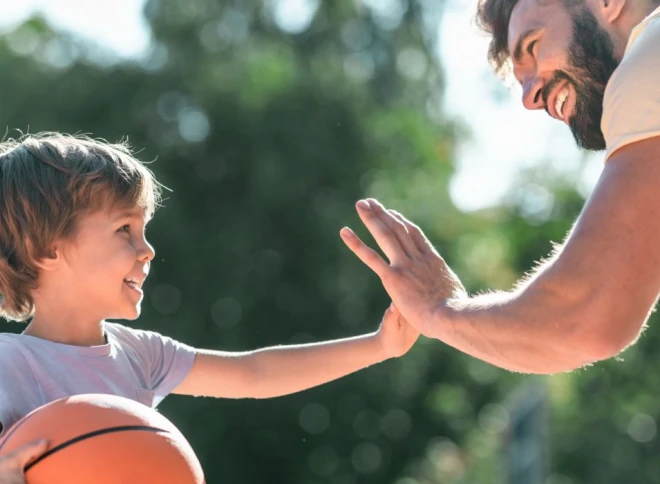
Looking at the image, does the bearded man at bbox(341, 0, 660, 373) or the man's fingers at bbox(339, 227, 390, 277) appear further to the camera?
the man's fingers at bbox(339, 227, 390, 277)

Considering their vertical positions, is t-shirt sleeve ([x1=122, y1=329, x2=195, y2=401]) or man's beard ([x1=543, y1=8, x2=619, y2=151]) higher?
man's beard ([x1=543, y1=8, x2=619, y2=151])

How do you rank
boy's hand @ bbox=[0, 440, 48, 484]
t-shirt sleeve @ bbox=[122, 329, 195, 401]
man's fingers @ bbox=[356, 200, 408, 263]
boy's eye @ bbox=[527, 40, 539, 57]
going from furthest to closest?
1. t-shirt sleeve @ bbox=[122, 329, 195, 401]
2. boy's eye @ bbox=[527, 40, 539, 57]
3. man's fingers @ bbox=[356, 200, 408, 263]
4. boy's hand @ bbox=[0, 440, 48, 484]

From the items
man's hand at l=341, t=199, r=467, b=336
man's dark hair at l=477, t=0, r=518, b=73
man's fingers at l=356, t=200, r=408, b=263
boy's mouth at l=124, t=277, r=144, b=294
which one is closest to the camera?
man's hand at l=341, t=199, r=467, b=336

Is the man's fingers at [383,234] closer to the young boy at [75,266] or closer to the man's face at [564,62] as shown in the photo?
the man's face at [564,62]

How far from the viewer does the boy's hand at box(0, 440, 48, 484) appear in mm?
3414

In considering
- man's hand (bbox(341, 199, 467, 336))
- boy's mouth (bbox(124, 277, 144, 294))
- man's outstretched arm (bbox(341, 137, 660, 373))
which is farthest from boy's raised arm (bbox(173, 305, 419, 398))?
man's outstretched arm (bbox(341, 137, 660, 373))

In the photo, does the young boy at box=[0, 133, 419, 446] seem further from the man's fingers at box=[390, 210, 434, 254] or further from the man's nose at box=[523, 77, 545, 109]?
the man's nose at box=[523, 77, 545, 109]

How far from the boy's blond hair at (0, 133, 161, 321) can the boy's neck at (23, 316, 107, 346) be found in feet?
0.49

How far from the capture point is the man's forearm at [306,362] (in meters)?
4.44

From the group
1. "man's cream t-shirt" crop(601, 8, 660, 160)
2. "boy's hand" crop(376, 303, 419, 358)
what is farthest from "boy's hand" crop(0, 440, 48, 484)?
"man's cream t-shirt" crop(601, 8, 660, 160)

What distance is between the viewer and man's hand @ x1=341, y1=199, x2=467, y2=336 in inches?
140

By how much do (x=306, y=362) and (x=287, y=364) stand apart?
0.24 ft

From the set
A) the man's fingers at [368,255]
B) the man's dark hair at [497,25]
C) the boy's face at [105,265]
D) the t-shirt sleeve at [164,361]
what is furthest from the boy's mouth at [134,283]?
the man's dark hair at [497,25]

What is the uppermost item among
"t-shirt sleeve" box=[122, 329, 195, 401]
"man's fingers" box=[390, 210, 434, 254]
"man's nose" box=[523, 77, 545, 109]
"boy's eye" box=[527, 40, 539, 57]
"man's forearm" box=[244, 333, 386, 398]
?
"boy's eye" box=[527, 40, 539, 57]
